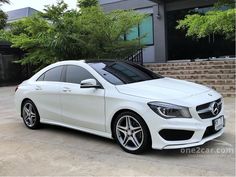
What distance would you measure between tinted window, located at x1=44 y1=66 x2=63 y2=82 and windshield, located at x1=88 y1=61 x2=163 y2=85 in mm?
781

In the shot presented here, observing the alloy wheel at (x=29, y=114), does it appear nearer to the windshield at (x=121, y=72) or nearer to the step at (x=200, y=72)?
the windshield at (x=121, y=72)

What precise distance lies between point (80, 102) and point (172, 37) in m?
12.0

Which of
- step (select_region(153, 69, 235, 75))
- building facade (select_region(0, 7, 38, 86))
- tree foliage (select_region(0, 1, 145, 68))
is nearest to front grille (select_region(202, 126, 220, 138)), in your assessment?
step (select_region(153, 69, 235, 75))

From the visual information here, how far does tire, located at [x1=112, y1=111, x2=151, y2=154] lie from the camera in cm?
514

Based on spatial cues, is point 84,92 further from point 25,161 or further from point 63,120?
point 25,161

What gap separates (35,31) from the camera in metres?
14.0

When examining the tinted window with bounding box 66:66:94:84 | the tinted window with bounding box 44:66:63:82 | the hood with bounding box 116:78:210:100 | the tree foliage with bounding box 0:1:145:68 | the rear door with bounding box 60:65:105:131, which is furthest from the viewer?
the tree foliage with bounding box 0:1:145:68

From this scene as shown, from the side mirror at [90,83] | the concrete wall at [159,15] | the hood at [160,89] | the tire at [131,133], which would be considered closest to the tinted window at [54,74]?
the side mirror at [90,83]

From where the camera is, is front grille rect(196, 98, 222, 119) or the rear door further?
the rear door

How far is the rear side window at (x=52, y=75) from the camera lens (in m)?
6.78

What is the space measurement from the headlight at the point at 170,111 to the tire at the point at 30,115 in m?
3.06

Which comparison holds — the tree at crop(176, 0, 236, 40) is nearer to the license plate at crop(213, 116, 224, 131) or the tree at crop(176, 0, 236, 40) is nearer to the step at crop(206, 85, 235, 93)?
the step at crop(206, 85, 235, 93)

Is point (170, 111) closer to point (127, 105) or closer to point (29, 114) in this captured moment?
point (127, 105)

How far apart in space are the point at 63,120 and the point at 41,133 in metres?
0.71
